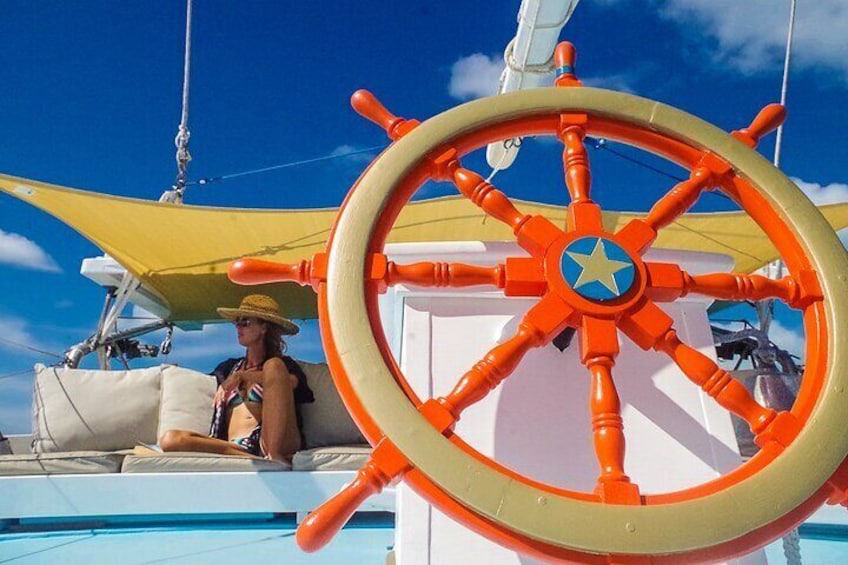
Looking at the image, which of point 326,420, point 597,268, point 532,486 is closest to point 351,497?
point 532,486

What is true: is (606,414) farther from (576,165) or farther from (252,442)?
(252,442)

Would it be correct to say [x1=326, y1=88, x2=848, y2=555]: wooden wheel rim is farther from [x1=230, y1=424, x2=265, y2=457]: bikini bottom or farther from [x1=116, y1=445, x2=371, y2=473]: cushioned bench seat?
[x1=230, y1=424, x2=265, y2=457]: bikini bottom

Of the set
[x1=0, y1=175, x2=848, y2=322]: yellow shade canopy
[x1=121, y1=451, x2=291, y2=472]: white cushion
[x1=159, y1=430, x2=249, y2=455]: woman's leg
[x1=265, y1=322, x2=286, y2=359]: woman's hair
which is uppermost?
[x1=0, y1=175, x2=848, y2=322]: yellow shade canopy

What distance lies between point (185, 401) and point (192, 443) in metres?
0.62

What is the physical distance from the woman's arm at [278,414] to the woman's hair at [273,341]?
21 centimetres

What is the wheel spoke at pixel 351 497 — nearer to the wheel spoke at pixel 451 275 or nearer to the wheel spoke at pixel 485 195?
the wheel spoke at pixel 451 275

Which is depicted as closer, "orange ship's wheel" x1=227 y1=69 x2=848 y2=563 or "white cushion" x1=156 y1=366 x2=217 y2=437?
"orange ship's wheel" x1=227 y1=69 x2=848 y2=563

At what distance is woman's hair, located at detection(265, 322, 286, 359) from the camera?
8.29 feet

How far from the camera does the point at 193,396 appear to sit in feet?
8.71

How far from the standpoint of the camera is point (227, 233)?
12.0ft

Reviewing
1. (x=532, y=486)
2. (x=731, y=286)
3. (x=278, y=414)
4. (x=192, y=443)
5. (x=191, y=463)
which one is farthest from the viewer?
(x=278, y=414)

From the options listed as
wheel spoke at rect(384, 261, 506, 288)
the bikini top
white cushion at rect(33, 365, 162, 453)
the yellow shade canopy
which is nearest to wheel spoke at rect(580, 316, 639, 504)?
wheel spoke at rect(384, 261, 506, 288)

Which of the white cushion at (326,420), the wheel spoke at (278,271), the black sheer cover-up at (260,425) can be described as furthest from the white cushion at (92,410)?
the wheel spoke at (278,271)

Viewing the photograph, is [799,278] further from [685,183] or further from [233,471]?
[233,471]
